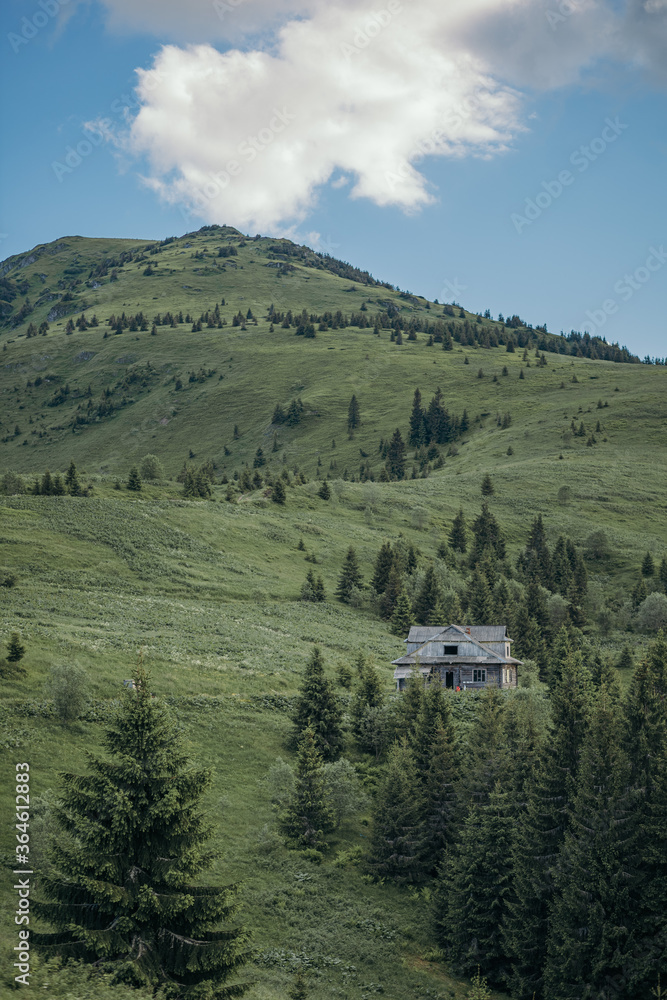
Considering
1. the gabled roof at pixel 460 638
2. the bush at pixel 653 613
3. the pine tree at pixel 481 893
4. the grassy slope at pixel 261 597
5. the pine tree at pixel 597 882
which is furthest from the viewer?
the bush at pixel 653 613

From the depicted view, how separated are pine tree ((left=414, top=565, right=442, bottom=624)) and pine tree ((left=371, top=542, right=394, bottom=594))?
26.0 ft

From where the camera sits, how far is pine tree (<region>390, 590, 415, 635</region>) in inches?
3602

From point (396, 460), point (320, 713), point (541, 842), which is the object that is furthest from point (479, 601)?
point (396, 460)

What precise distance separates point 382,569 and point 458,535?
1030 inches

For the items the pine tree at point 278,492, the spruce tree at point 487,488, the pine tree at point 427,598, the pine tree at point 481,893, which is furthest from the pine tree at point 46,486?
the pine tree at point 481,893

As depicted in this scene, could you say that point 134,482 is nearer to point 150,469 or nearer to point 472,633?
point 150,469

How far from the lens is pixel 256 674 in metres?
62.9

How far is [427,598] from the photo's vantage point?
309 feet

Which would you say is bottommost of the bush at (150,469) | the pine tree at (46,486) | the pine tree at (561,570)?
the pine tree at (561,570)

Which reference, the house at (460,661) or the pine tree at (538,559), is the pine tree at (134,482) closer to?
Answer: the pine tree at (538,559)

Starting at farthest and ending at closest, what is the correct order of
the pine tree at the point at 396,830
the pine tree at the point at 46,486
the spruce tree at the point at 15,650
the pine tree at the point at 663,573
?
the pine tree at the point at 46,486
the pine tree at the point at 663,573
the spruce tree at the point at 15,650
the pine tree at the point at 396,830

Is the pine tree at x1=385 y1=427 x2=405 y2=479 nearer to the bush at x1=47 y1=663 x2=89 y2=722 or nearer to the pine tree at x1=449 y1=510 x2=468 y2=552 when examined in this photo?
the pine tree at x1=449 y1=510 x2=468 y2=552

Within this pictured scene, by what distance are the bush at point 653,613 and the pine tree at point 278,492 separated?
59396 millimetres

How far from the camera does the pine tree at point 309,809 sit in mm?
43656
